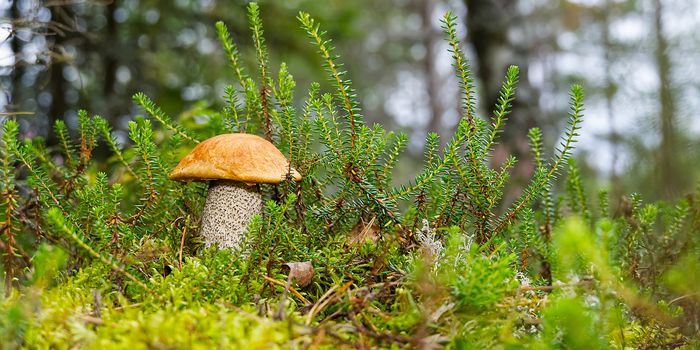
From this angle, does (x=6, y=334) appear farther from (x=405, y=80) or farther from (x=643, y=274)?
(x=405, y=80)

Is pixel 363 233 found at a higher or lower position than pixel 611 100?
lower

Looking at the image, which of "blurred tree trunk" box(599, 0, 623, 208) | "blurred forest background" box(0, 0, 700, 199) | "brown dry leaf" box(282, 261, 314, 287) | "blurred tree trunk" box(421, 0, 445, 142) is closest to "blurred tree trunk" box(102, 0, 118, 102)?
"blurred forest background" box(0, 0, 700, 199)

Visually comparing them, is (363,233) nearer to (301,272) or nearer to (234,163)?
(301,272)

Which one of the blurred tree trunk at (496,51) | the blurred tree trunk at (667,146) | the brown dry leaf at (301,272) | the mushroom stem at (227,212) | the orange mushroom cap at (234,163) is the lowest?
the brown dry leaf at (301,272)

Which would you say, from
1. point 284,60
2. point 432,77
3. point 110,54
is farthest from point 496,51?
point 432,77

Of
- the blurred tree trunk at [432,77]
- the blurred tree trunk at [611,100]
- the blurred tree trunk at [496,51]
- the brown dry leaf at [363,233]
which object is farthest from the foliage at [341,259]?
the blurred tree trunk at [432,77]

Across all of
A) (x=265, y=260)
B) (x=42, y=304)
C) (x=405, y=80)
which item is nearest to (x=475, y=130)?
(x=265, y=260)

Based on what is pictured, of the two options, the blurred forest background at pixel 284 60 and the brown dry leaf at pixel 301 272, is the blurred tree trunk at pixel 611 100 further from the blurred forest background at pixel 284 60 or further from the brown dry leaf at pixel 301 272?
the brown dry leaf at pixel 301 272
